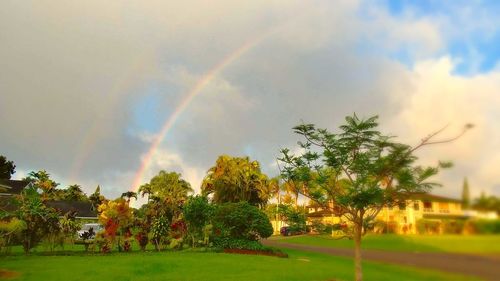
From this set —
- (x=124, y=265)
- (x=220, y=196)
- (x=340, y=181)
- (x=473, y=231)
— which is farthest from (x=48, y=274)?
(x=220, y=196)

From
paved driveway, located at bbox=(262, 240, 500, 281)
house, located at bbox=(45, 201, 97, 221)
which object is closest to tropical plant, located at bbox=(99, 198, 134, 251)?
paved driveway, located at bbox=(262, 240, 500, 281)

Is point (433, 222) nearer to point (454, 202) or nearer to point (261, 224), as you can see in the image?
point (454, 202)

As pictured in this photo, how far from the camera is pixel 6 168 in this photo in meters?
87.0

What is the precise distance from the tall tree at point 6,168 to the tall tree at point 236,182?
2211 inches

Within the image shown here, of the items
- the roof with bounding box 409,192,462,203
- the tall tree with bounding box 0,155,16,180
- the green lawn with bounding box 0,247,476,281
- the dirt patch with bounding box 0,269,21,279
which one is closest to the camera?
the roof with bounding box 409,192,462,203

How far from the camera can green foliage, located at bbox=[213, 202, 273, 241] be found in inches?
1350

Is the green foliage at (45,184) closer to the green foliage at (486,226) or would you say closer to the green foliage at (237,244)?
the green foliage at (237,244)

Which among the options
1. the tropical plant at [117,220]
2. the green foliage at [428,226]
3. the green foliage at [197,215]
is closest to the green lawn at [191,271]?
the tropical plant at [117,220]

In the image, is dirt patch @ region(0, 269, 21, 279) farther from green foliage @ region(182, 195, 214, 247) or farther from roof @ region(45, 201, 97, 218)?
roof @ region(45, 201, 97, 218)

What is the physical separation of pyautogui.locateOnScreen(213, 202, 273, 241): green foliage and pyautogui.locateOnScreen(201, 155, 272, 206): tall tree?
45.8 ft

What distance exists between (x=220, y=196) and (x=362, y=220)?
37.3 m

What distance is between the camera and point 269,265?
22.8 meters

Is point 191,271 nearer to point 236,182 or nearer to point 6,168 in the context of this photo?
point 236,182

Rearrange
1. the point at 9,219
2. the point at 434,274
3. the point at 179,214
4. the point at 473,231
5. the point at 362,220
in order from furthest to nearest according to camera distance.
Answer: the point at 179,214 → the point at 9,219 → the point at 434,274 → the point at 362,220 → the point at 473,231
